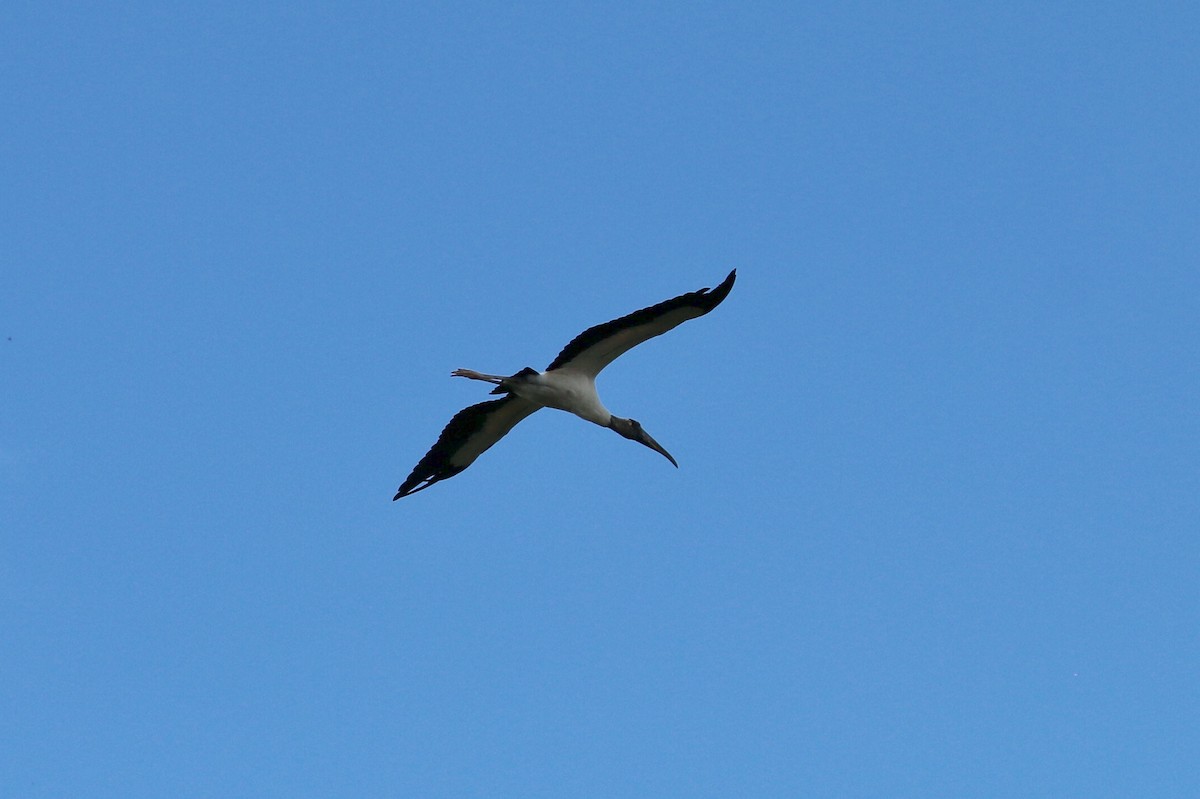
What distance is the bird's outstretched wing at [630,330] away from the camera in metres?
17.3

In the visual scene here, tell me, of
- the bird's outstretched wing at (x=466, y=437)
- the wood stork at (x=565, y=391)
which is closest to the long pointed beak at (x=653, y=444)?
the wood stork at (x=565, y=391)

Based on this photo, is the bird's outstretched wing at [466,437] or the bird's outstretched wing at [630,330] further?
the bird's outstretched wing at [466,437]

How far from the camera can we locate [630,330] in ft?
59.2

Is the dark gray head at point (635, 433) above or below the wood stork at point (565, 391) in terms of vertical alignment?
above

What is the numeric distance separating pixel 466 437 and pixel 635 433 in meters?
2.48

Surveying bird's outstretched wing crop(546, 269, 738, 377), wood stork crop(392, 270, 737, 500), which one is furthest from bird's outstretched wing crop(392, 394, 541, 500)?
bird's outstretched wing crop(546, 269, 738, 377)

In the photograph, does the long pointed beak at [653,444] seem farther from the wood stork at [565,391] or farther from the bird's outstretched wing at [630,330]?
the bird's outstretched wing at [630,330]

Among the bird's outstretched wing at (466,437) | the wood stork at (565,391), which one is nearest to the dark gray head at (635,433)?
the wood stork at (565,391)

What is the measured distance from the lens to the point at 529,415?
66.3 feet

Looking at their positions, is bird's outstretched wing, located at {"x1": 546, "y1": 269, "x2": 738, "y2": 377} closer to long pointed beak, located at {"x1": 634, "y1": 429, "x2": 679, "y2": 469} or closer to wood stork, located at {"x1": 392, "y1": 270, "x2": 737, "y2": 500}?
wood stork, located at {"x1": 392, "y1": 270, "x2": 737, "y2": 500}

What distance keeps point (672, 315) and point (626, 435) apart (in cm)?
360

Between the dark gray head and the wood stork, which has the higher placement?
the dark gray head

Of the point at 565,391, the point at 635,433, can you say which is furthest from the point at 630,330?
the point at 635,433

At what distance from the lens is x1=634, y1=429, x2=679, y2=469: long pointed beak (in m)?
21.0
